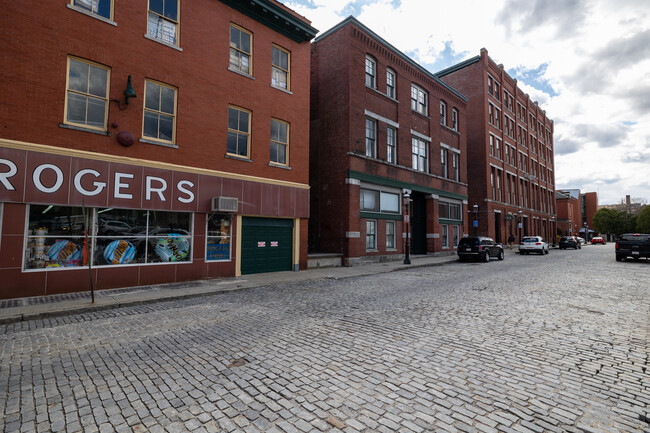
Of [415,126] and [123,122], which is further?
[415,126]

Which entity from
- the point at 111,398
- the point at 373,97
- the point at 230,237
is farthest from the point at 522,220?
the point at 111,398

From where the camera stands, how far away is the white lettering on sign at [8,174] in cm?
838

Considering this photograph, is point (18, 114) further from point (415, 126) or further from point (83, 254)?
point (415, 126)

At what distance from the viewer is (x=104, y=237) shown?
1003 cm

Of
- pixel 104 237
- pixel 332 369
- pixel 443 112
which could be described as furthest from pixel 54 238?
pixel 443 112

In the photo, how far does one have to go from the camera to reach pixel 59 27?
9.45m

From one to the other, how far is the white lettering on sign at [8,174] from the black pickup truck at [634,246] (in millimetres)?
30864

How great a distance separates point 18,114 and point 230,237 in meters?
7.28

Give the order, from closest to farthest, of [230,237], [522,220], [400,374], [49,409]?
1. [49,409]
2. [400,374]
3. [230,237]
4. [522,220]

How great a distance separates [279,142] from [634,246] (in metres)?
23.7

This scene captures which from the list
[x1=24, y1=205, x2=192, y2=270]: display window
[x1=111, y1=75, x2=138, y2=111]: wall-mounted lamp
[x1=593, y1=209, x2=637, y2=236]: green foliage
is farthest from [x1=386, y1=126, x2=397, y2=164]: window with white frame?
[x1=593, y1=209, x2=637, y2=236]: green foliage

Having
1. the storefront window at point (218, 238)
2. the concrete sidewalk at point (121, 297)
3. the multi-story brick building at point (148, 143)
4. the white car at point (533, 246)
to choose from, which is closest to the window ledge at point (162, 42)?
the multi-story brick building at point (148, 143)

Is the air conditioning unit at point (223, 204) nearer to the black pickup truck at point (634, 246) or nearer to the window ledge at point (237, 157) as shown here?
the window ledge at point (237, 157)

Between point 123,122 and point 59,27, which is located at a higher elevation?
point 59,27
